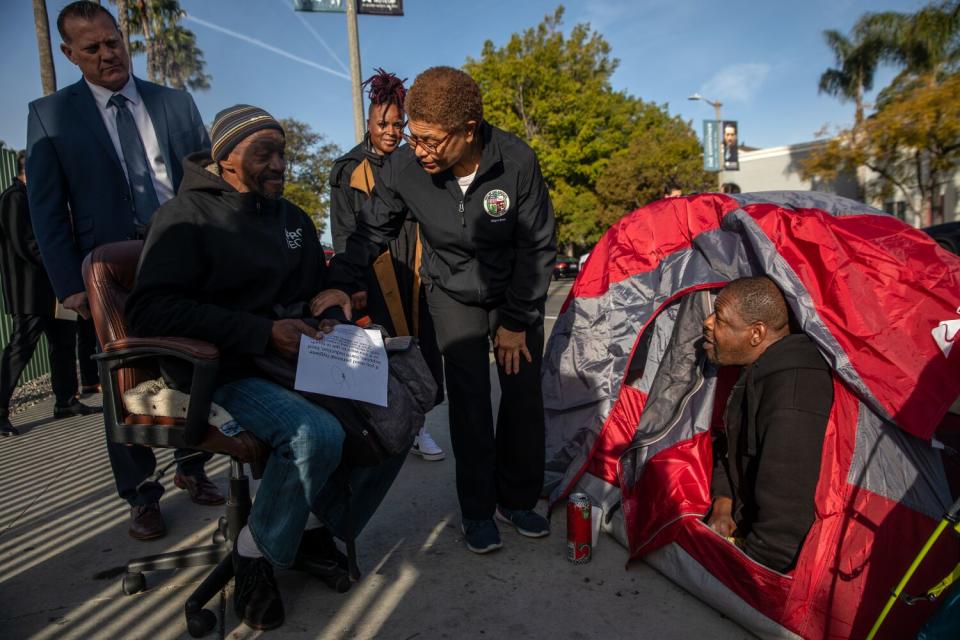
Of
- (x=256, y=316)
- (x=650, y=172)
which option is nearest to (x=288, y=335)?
(x=256, y=316)

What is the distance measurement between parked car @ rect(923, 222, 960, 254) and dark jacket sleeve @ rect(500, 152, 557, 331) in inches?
149

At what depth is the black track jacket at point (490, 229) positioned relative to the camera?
2.61 m

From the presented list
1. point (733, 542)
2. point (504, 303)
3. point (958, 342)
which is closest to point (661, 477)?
point (733, 542)

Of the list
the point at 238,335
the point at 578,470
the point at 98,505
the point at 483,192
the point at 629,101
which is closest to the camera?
the point at 238,335

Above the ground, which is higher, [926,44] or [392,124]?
[926,44]

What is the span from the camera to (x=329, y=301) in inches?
100

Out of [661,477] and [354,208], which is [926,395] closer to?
[661,477]

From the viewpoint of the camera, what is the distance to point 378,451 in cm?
219

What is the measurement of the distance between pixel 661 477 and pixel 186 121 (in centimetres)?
282

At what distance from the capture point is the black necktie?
301cm

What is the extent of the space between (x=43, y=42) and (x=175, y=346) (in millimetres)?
8989

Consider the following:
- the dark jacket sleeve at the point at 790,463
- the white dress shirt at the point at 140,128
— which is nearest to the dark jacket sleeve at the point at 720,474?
the dark jacket sleeve at the point at 790,463

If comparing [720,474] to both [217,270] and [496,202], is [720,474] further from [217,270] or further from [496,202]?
[217,270]

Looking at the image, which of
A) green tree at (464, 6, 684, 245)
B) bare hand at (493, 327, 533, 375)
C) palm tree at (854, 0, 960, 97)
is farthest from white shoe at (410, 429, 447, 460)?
green tree at (464, 6, 684, 245)
